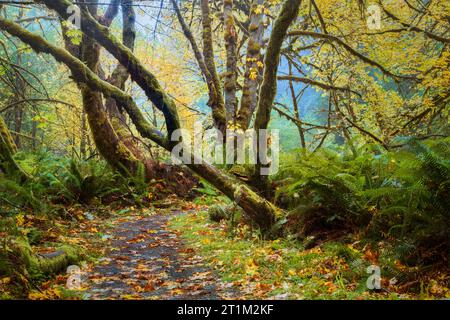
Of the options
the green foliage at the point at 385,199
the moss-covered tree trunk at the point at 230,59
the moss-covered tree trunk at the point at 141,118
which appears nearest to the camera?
the green foliage at the point at 385,199

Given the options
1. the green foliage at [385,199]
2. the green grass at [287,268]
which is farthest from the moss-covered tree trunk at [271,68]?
the green grass at [287,268]

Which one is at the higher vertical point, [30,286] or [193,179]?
[193,179]

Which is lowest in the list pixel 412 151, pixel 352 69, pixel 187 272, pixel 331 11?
pixel 187 272

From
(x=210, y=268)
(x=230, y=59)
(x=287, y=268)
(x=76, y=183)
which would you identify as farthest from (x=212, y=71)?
(x=287, y=268)

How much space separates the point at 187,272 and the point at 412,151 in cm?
306

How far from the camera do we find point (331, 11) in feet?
38.3

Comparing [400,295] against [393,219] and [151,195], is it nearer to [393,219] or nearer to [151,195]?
[393,219]

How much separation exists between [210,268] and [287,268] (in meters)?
1.04

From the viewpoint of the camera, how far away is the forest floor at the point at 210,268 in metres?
3.87

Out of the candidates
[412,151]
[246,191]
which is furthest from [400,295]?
[246,191]

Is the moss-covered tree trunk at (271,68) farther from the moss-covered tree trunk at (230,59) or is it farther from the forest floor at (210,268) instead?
the moss-covered tree trunk at (230,59)

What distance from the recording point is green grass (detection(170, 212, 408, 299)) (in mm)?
3811

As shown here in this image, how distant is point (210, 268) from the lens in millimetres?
5047

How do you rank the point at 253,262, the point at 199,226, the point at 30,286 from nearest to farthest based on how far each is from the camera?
1. the point at 30,286
2. the point at 253,262
3. the point at 199,226
